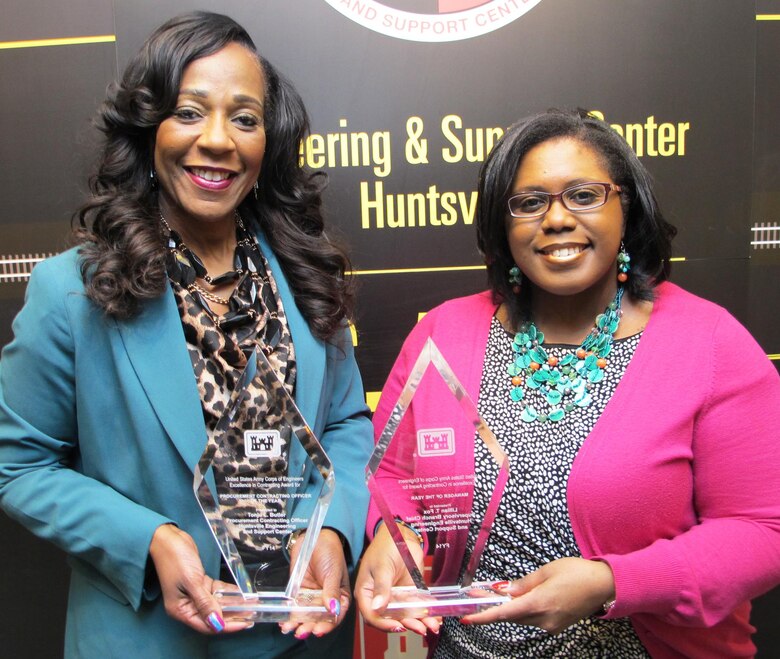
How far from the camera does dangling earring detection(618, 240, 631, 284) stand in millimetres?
1274

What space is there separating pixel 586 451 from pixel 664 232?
18.3 inches

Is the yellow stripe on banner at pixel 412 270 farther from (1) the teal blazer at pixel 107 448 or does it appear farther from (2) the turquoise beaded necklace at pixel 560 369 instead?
(1) the teal blazer at pixel 107 448

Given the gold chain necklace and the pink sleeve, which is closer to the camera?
the pink sleeve

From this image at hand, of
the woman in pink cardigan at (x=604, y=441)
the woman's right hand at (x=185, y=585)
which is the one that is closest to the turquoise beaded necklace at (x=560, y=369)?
the woman in pink cardigan at (x=604, y=441)

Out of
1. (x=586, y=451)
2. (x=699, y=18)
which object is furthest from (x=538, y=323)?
(x=699, y=18)

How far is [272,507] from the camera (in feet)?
3.55

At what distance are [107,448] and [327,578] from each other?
421 mm

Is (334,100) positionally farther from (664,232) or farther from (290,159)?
(664,232)

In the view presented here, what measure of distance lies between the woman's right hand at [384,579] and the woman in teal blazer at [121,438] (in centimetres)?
5

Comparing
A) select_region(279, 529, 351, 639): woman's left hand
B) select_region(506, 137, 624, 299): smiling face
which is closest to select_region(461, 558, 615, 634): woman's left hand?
select_region(279, 529, 351, 639): woman's left hand

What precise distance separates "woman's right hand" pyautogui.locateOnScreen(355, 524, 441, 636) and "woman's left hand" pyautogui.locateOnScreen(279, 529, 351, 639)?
0.03 m

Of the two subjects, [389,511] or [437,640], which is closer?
[389,511]

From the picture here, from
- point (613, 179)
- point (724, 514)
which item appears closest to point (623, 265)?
point (613, 179)

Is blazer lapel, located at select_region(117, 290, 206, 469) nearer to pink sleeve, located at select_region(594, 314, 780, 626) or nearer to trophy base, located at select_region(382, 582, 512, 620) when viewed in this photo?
trophy base, located at select_region(382, 582, 512, 620)
